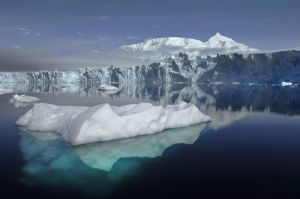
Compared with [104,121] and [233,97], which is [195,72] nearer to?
[233,97]

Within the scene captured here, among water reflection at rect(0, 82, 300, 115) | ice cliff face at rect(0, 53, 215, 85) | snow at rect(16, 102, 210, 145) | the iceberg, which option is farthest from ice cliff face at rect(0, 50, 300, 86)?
the iceberg

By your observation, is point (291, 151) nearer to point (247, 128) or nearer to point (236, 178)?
point (236, 178)

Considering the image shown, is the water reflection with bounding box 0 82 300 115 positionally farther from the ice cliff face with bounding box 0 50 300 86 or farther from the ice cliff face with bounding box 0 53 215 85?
the ice cliff face with bounding box 0 53 215 85

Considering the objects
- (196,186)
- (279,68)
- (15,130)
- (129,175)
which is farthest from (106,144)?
(279,68)

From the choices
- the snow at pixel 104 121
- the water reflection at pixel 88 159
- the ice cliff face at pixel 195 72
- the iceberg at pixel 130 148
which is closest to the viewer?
the water reflection at pixel 88 159

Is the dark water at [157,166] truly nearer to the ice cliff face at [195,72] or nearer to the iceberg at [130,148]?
the iceberg at [130,148]

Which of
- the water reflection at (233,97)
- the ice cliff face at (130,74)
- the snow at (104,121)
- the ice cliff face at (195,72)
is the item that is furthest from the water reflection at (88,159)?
the ice cliff face at (130,74)
